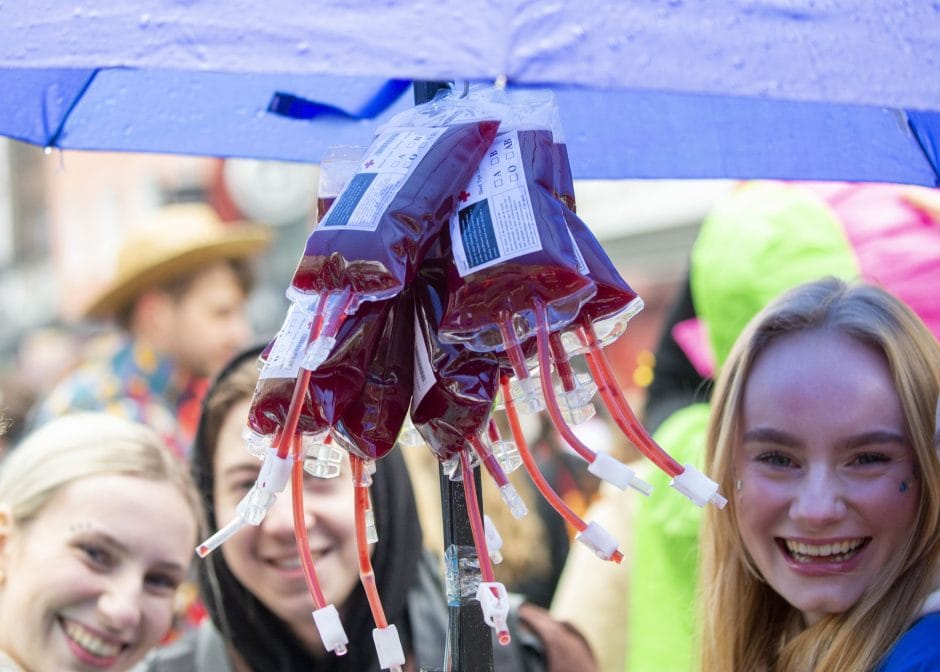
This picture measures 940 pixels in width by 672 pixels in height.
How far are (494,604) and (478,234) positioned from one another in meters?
0.37

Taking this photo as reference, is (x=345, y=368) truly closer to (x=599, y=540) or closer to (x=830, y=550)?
(x=599, y=540)

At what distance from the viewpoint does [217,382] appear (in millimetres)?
2518

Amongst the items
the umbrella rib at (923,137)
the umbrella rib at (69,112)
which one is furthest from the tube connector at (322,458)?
the umbrella rib at (923,137)

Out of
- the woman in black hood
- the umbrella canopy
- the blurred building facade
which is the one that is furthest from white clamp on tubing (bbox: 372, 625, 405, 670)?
the blurred building facade

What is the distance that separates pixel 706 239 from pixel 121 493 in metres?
1.38

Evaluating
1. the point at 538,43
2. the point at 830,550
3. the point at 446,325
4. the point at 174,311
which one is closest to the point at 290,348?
the point at 446,325

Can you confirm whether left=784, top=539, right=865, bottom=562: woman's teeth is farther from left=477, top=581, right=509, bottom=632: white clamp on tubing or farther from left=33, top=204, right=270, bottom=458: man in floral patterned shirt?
left=33, top=204, right=270, bottom=458: man in floral patterned shirt

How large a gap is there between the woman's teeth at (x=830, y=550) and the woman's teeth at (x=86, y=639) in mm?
1142

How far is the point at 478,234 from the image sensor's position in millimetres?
1261

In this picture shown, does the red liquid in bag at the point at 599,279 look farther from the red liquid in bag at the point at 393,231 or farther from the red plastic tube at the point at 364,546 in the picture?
the red plastic tube at the point at 364,546

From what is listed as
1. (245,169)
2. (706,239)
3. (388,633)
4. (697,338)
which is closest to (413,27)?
(388,633)

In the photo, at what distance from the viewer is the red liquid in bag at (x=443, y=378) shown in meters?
1.33

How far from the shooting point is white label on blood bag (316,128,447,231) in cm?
126

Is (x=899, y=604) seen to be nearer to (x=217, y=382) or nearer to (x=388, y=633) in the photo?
(x=388, y=633)
